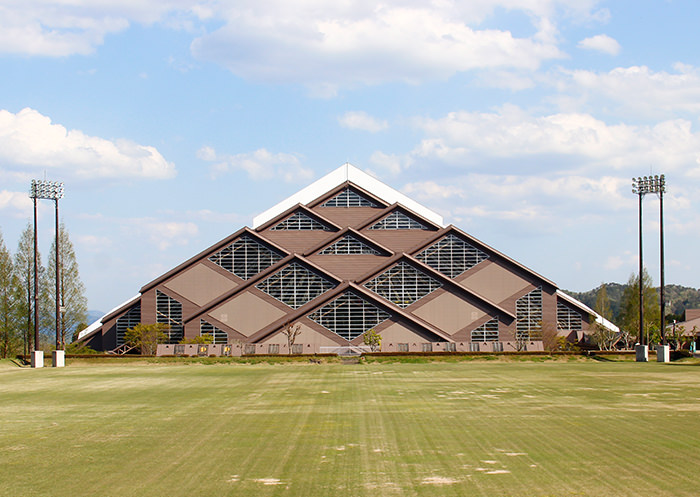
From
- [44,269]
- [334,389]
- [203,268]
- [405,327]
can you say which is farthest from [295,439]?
[44,269]

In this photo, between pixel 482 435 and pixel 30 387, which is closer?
pixel 482 435

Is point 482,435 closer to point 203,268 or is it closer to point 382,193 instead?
point 203,268

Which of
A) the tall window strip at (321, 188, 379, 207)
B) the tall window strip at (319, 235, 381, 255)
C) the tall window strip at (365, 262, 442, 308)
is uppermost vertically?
the tall window strip at (321, 188, 379, 207)

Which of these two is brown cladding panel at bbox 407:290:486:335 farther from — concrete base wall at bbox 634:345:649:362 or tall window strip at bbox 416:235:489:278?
concrete base wall at bbox 634:345:649:362

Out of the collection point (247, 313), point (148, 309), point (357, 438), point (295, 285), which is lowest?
point (357, 438)

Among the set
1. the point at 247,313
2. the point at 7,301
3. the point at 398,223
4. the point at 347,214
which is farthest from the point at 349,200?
the point at 7,301

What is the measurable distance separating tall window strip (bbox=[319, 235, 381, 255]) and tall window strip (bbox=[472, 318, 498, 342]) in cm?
1265

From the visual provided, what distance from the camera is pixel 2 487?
42.4 feet

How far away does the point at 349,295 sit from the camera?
62.5 m

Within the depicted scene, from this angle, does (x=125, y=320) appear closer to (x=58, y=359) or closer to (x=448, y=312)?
(x=58, y=359)

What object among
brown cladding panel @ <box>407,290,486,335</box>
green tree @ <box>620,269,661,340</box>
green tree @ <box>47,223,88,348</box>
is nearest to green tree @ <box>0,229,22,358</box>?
green tree @ <box>47,223,88,348</box>

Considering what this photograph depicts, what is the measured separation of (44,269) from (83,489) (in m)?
58.2

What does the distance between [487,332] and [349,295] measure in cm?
1314

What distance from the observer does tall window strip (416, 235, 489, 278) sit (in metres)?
67.9
